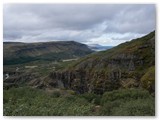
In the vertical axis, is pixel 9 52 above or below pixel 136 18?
below

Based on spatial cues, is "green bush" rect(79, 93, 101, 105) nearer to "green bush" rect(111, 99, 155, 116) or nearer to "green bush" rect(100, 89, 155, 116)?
"green bush" rect(100, 89, 155, 116)

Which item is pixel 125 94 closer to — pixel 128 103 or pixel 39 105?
pixel 128 103

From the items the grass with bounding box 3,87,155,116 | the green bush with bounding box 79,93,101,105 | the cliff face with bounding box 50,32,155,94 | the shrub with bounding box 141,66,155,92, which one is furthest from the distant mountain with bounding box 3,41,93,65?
the shrub with bounding box 141,66,155,92

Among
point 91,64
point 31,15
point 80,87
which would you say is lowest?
point 80,87

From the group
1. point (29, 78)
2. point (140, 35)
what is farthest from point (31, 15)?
point (140, 35)

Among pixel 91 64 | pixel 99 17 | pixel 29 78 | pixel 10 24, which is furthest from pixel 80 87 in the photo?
pixel 10 24

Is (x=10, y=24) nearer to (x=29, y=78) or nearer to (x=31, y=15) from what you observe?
(x=31, y=15)
